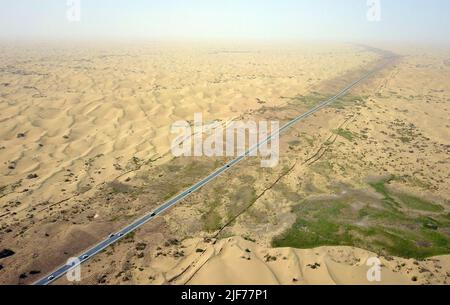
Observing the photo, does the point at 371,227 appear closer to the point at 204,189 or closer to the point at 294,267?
the point at 294,267

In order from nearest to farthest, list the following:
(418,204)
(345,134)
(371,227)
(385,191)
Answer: (371,227) → (418,204) → (385,191) → (345,134)

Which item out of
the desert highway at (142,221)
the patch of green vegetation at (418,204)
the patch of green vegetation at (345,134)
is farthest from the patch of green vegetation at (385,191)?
the desert highway at (142,221)

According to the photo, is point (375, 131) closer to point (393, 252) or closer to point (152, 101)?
point (393, 252)

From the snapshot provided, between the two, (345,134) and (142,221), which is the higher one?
(345,134)

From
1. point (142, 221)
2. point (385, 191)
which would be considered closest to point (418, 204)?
point (385, 191)

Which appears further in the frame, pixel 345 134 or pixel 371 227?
pixel 345 134

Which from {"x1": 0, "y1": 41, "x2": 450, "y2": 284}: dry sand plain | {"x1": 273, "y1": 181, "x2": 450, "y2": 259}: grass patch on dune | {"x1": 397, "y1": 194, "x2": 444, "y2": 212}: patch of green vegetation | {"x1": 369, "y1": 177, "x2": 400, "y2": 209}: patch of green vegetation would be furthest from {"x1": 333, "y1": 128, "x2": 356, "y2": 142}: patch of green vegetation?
{"x1": 273, "y1": 181, "x2": 450, "y2": 259}: grass patch on dune

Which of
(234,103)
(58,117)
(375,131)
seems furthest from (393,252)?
(58,117)
